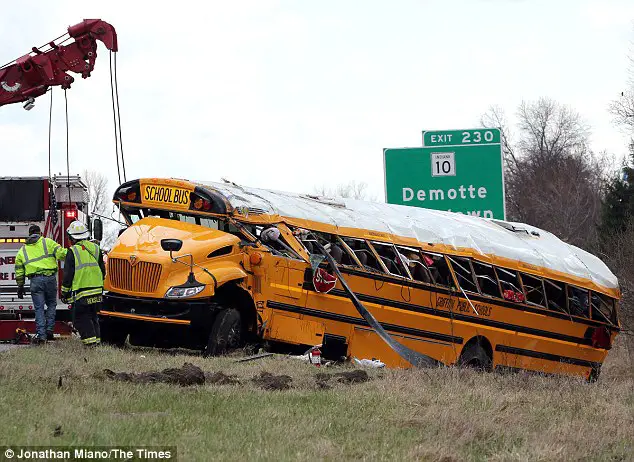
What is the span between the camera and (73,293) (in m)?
15.2

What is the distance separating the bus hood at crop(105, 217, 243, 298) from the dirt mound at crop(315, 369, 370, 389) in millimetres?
2166

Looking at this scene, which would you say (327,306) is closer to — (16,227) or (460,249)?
(460,249)

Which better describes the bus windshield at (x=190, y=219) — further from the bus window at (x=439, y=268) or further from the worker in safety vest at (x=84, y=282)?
the bus window at (x=439, y=268)

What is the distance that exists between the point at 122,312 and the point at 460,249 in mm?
4728

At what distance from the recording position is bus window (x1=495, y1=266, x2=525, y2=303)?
50.6 feet

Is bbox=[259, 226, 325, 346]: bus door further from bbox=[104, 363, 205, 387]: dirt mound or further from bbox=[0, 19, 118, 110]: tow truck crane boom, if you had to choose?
bbox=[0, 19, 118, 110]: tow truck crane boom

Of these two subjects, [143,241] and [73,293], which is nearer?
[143,241]

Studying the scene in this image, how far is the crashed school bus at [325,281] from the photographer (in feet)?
43.1

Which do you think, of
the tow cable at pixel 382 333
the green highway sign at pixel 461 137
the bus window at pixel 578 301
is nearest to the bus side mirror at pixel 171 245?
the tow cable at pixel 382 333

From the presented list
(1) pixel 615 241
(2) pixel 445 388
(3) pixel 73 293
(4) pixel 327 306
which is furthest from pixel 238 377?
(1) pixel 615 241

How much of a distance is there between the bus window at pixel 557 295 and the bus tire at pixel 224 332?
17.0 feet

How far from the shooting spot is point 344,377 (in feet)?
36.8

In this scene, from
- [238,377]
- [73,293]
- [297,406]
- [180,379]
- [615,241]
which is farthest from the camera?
[615,241]

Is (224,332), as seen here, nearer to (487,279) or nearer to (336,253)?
(336,253)
